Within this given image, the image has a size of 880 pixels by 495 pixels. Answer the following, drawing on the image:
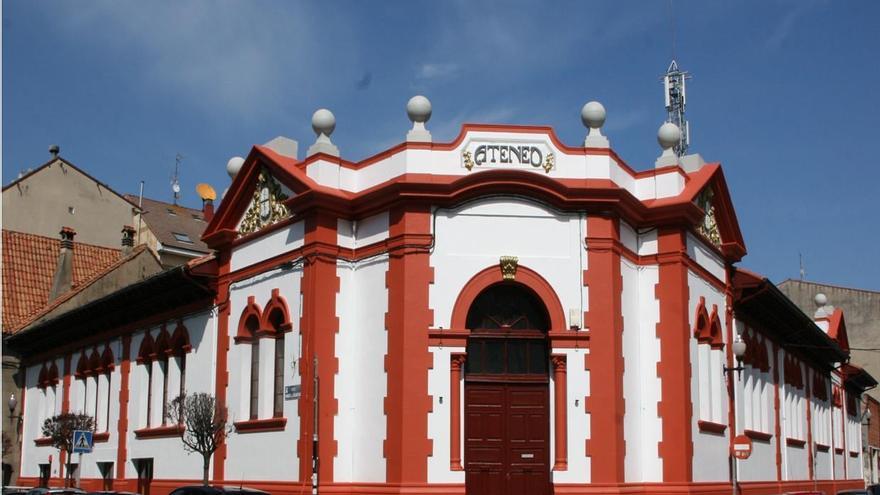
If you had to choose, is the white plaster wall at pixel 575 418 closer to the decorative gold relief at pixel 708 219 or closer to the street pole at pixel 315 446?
the street pole at pixel 315 446

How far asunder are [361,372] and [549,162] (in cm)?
591

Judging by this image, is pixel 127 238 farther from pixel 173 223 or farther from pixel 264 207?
pixel 264 207

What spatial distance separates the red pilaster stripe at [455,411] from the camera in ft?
72.5

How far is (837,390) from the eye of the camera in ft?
162

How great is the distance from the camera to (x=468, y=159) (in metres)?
23.3

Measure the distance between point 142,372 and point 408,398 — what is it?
13.3 m

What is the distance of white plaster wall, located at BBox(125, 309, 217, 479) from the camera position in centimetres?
2814

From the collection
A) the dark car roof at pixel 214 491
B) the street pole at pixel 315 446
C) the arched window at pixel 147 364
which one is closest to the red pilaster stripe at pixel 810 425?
the arched window at pixel 147 364

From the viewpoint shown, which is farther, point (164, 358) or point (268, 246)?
point (164, 358)

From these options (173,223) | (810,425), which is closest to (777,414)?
(810,425)

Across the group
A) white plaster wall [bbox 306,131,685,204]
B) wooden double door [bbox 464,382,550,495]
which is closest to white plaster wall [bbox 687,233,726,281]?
white plaster wall [bbox 306,131,685,204]

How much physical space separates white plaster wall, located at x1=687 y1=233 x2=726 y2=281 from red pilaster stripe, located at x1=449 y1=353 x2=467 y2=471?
6329 mm

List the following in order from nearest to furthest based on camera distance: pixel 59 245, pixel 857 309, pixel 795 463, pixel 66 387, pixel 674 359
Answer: pixel 674 359
pixel 795 463
pixel 66 387
pixel 59 245
pixel 857 309

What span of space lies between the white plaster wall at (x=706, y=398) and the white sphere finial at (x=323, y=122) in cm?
869
